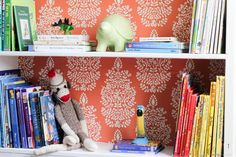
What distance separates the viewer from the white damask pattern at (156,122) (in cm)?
207

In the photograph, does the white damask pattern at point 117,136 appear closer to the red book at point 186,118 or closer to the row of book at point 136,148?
the row of book at point 136,148

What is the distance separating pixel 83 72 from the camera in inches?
84.9

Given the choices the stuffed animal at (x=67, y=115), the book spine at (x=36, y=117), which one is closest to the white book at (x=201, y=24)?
the stuffed animal at (x=67, y=115)

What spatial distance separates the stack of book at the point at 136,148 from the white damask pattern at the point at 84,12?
570 mm

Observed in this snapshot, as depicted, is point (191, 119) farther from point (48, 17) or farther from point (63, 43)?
point (48, 17)

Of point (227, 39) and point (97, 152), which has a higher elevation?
point (227, 39)

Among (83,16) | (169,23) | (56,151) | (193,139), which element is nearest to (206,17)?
(169,23)

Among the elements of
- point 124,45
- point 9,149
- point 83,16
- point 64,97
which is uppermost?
point 83,16

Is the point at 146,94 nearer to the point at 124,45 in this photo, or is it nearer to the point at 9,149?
the point at 124,45

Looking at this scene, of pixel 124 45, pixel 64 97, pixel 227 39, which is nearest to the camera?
pixel 227 39

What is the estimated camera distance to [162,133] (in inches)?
81.7

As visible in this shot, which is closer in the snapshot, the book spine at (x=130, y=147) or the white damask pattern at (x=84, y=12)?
the book spine at (x=130, y=147)

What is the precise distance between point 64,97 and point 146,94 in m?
0.37

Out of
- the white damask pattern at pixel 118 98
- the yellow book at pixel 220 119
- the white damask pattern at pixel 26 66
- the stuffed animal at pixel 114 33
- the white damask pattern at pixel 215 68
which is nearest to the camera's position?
the yellow book at pixel 220 119
